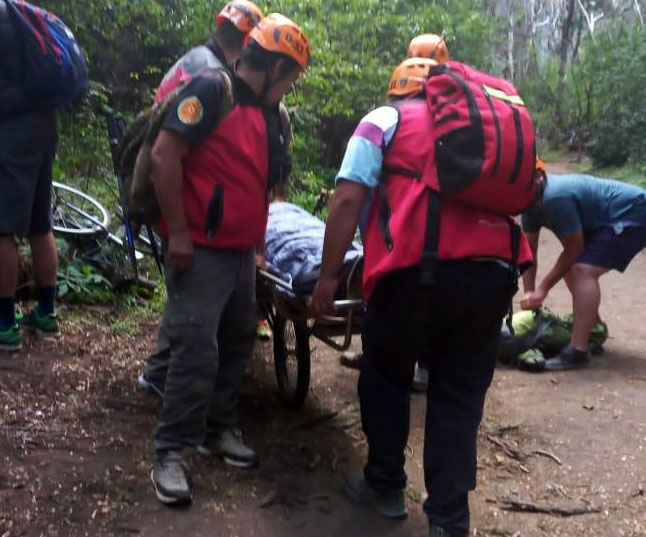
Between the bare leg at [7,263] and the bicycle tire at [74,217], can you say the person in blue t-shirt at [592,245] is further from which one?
A: the bare leg at [7,263]

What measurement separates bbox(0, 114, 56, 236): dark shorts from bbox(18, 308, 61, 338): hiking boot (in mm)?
690

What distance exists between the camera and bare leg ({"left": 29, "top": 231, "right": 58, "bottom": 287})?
519cm

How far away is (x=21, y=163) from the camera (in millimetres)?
4781

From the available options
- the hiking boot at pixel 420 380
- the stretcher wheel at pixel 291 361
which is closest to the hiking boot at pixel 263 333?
the stretcher wheel at pixel 291 361

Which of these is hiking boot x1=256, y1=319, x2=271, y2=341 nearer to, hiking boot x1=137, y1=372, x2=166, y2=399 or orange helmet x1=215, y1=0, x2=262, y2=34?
hiking boot x1=137, y1=372, x2=166, y2=399

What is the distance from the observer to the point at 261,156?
12.3 feet

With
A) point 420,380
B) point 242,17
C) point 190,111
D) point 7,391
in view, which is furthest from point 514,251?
point 7,391

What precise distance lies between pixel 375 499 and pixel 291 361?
1416 millimetres

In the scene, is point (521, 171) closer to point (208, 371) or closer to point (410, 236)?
point (410, 236)

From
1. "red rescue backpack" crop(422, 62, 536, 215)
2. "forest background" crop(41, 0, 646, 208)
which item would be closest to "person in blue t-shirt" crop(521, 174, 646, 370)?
"red rescue backpack" crop(422, 62, 536, 215)

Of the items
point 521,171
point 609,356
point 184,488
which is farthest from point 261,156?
point 609,356

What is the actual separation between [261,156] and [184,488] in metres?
1.40

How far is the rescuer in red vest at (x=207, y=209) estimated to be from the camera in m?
3.51

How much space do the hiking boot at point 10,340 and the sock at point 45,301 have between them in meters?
0.31
